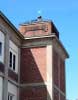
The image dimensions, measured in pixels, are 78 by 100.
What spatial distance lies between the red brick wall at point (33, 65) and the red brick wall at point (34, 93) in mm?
725

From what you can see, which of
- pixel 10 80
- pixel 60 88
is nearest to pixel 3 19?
pixel 10 80

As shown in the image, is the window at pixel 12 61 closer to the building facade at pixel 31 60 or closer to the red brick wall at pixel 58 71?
the building facade at pixel 31 60

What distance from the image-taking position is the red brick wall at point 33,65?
38000 millimetres

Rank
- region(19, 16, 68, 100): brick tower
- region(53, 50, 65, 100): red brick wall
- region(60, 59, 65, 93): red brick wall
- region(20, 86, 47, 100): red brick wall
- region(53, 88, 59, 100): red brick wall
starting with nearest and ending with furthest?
1. region(20, 86, 47, 100): red brick wall
2. region(19, 16, 68, 100): brick tower
3. region(53, 88, 59, 100): red brick wall
4. region(53, 50, 65, 100): red brick wall
5. region(60, 59, 65, 93): red brick wall

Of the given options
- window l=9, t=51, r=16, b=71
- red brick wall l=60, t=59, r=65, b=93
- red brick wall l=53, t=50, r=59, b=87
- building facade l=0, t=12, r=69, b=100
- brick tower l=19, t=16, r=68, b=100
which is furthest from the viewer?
red brick wall l=60, t=59, r=65, b=93

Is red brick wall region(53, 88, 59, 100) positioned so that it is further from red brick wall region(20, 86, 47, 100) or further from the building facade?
red brick wall region(20, 86, 47, 100)

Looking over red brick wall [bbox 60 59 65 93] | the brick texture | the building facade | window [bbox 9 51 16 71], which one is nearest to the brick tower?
the building facade

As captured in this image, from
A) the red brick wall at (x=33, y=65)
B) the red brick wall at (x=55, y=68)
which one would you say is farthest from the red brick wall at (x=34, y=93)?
the red brick wall at (x=55, y=68)

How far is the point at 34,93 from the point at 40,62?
2.91m

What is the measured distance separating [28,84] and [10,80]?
9.25 feet

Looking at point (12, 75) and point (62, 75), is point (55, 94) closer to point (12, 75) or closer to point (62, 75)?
point (62, 75)

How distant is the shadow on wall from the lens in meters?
37.6

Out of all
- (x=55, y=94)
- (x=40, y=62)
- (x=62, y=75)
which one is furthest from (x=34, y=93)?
(x=62, y=75)

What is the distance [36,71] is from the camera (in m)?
38.2
